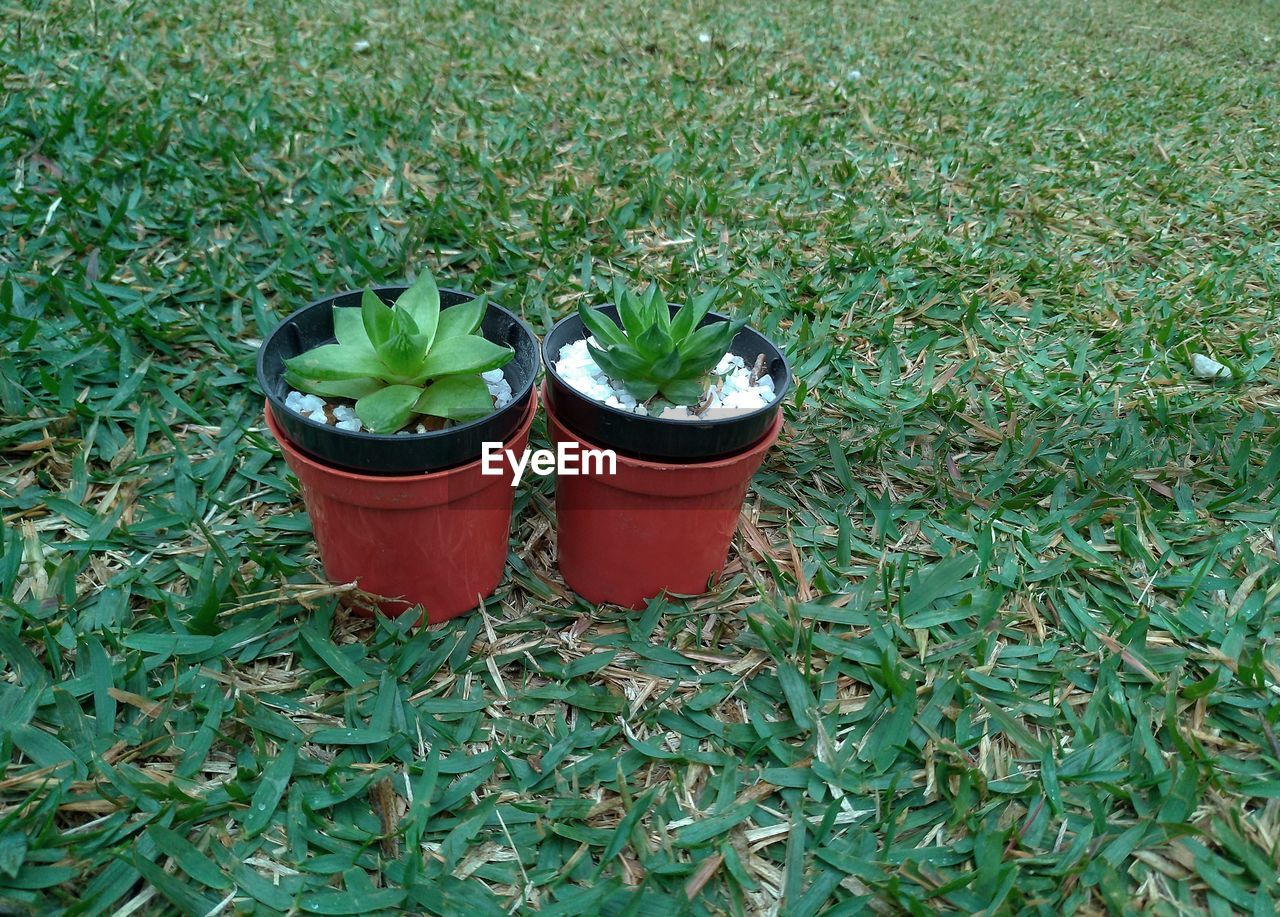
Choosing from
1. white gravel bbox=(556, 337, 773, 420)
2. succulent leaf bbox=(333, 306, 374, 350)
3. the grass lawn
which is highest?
succulent leaf bbox=(333, 306, 374, 350)

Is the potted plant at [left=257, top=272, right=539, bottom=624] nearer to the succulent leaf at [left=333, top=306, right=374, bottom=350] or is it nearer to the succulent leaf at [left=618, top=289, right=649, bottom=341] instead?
the succulent leaf at [left=333, top=306, right=374, bottom=350]

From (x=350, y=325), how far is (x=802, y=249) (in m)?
1.37

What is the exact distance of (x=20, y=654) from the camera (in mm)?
1166

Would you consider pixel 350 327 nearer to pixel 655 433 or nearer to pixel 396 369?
pixel 396 369

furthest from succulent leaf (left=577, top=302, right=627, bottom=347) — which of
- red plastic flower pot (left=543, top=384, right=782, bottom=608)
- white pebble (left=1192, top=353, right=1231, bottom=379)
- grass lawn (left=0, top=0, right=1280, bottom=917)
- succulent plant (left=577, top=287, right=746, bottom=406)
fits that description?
white pebble (left=1192, top=353, right=1231, bottom=379)

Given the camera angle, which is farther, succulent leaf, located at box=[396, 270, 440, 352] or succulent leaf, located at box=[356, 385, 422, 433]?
succulent leaf, located at box=[396, 270, 440, 352]

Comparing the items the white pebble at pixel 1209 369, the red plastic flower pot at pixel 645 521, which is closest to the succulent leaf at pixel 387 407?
the red plastic flower pot at pixel 645 521

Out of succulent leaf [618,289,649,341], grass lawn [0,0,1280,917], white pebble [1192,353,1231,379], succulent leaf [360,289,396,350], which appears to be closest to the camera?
grass lawn [0,0,1280,917]

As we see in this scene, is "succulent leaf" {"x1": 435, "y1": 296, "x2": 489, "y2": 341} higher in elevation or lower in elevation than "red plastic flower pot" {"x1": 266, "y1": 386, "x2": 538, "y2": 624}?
higher

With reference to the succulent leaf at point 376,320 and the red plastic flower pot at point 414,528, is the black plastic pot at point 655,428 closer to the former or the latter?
the red plastic flower pot at point 414,528

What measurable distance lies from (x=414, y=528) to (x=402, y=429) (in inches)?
5.3

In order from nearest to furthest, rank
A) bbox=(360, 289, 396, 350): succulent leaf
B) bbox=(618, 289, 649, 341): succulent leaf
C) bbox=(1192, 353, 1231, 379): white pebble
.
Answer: bbox=(360, 289, 396, 350): succulent leaf, bbox=(618, 289, 649, 341): succulent leaf, bbox=(1192, 353, 1231, 379): white pebble

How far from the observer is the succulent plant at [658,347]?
1.17 metres

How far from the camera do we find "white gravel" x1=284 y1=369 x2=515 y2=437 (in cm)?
118
